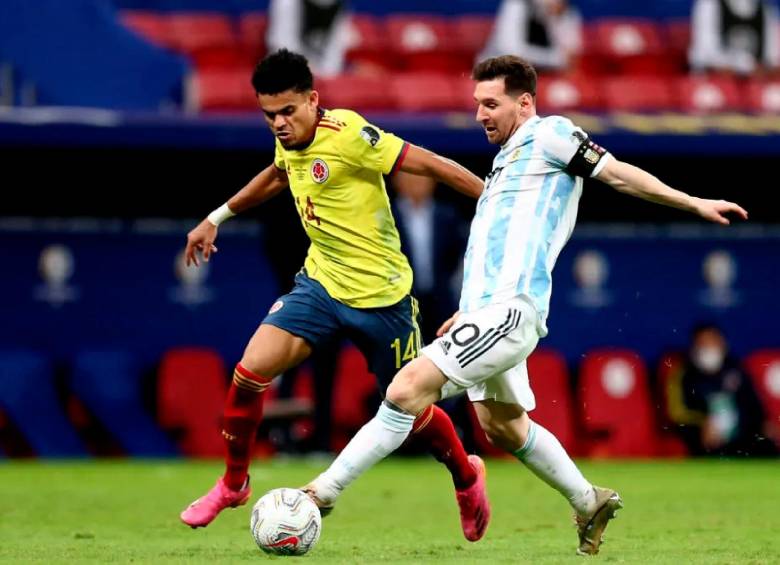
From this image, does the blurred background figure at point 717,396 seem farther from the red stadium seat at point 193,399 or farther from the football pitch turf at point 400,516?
the red stadium seat at point 193,399

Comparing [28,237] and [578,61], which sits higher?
[578,61]

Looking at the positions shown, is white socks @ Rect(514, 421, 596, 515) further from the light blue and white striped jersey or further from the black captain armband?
the black captain armband

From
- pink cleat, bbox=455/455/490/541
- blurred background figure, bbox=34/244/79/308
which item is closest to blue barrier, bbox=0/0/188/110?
blurred background figure, bbox=34/244/79/308

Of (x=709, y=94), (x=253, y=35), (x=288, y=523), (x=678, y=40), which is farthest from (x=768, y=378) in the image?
(x=288, y=523)

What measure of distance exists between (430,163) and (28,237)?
22.0ft

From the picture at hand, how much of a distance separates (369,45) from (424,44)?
55 centimetres

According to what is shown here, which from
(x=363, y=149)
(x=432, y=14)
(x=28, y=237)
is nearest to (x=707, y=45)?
(x=432, y=14)

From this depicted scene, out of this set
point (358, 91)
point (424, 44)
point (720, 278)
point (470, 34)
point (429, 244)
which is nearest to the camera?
point (429, 244)

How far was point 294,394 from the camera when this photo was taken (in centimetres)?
1213

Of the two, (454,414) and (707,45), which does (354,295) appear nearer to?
(454,414)

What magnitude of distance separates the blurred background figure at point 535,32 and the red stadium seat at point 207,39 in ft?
7.90

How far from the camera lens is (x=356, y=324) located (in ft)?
22.5

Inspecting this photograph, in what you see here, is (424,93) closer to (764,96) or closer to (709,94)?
(709,94)

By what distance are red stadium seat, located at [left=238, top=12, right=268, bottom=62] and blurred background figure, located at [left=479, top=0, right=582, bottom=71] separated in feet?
7.20
